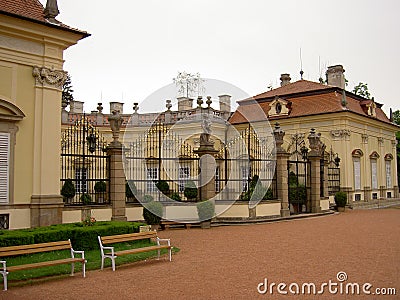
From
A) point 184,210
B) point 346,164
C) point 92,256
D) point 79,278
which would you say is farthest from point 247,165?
point 79,278

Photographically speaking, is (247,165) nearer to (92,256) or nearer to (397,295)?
(92,256)

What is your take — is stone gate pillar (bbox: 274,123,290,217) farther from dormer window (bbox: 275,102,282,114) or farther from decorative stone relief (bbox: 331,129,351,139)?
dormer window (bbox: 275,102,282,114)

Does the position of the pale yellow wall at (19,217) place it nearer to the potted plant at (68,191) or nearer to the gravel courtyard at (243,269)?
the gravel courtyard at (243,269)

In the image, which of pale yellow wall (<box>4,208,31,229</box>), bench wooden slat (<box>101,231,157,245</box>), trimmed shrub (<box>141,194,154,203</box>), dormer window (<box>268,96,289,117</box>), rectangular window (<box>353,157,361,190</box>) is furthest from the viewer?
dormer window (<box>268,96,289,117</box>)

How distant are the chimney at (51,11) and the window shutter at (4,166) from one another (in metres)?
3.97

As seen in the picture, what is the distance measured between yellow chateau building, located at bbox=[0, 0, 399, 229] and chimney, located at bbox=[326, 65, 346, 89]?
0.24 ft

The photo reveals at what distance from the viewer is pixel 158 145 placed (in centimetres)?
2334

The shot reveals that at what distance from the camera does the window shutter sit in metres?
13.1

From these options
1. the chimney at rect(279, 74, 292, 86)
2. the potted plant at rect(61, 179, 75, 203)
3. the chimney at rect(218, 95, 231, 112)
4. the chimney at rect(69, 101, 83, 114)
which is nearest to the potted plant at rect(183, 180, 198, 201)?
the potted plant at rect(61, 179, 75, 203)

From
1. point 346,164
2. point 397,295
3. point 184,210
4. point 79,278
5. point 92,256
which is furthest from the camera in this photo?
point 346,164

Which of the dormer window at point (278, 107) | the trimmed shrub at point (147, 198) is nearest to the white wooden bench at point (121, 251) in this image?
the trimmed shrub at point (147, 198)

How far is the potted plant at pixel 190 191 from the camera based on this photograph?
20172 millimetres

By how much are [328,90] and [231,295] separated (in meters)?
25.0

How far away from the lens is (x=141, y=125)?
3103 centimetres
